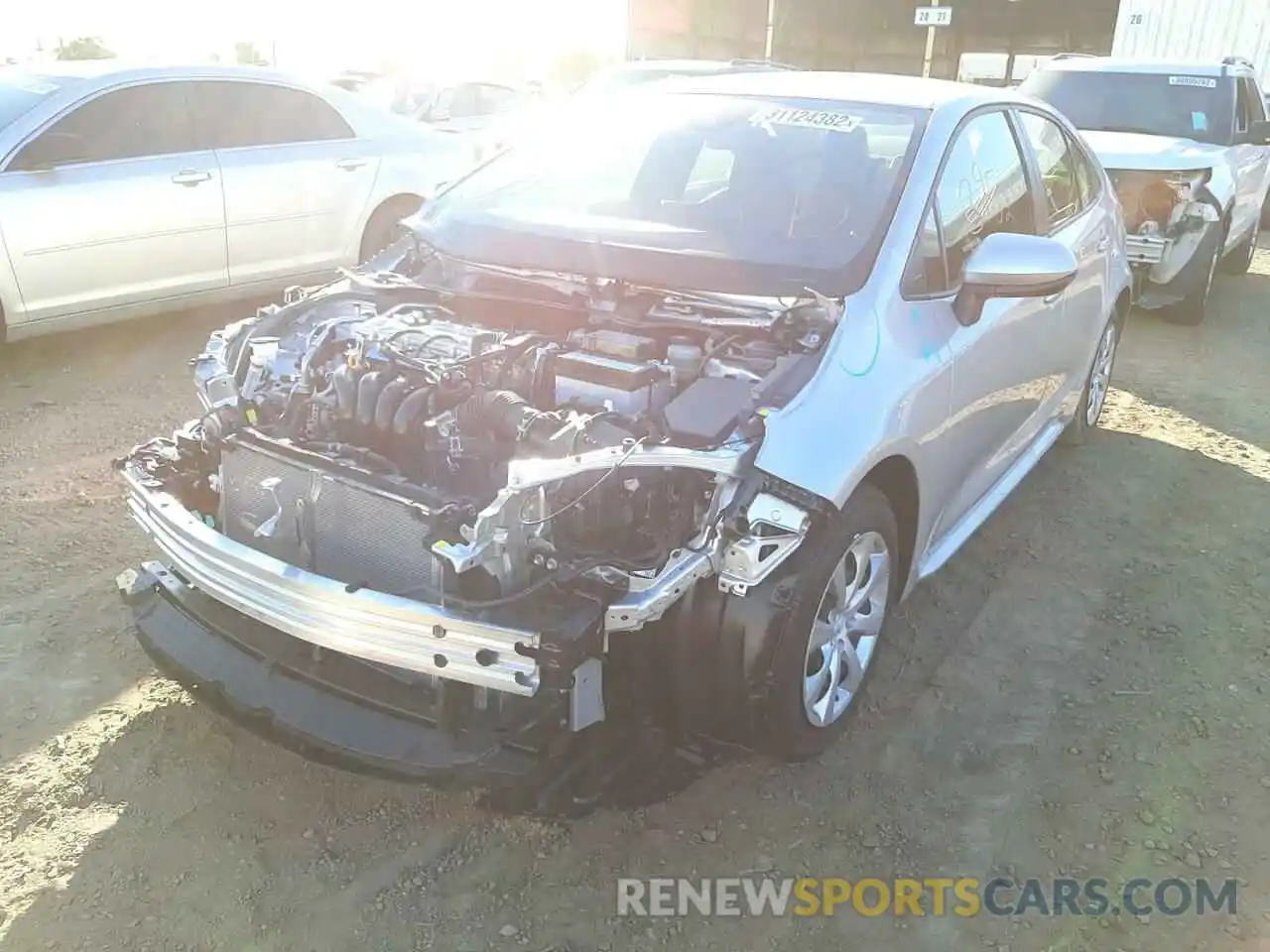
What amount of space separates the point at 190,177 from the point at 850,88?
13.2 feet

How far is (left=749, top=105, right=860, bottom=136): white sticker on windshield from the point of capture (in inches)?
142

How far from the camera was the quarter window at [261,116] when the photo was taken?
636cm

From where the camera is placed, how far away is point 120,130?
5.95 m

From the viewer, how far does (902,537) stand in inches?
128

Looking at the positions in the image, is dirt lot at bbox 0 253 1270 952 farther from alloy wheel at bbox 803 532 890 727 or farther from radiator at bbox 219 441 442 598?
radiator at bbox 219 441 442 598

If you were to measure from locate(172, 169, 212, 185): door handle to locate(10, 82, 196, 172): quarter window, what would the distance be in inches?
5.4

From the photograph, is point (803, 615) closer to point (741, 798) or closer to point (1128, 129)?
point (741, 798)

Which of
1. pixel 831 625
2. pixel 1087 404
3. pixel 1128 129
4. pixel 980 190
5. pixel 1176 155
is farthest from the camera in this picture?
pixel 1128 129

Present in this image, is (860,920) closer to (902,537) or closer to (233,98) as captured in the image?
(902,537)

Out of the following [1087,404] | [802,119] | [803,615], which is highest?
[802,119]

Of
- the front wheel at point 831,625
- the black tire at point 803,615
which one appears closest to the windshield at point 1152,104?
the front wheel at point 831,625

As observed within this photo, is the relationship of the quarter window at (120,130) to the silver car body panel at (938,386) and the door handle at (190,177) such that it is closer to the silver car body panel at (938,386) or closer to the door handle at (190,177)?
the door handle at (190,177)

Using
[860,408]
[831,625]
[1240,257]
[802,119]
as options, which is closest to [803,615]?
[831,625]

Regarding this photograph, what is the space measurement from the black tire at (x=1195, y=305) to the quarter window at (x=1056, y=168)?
12.1 ft
